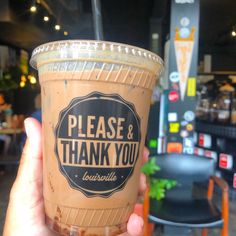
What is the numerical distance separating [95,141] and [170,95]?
2.47 meters

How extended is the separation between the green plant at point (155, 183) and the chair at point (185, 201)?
0.04 meters

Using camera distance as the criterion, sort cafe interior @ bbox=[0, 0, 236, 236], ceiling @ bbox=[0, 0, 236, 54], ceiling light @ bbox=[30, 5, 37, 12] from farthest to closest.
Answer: ceiling light @ bbox=[30, 5, 37, 12] < ceiling @ bbox=[0, 0, 236, 54] < cafe interior @ bbox=[0, 0, 236, 236]

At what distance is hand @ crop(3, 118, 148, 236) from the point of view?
1.03m

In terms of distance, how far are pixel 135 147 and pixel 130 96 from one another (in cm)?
13

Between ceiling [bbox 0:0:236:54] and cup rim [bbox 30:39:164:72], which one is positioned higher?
ceiling [bbox 0:0:236:54]

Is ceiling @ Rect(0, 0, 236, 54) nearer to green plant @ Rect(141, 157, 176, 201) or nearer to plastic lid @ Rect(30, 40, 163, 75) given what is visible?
green plant @ Rect(141, 157, 176, 201)

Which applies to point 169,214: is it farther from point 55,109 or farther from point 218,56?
point 218,56

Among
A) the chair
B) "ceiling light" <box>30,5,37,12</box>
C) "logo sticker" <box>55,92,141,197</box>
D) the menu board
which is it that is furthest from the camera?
"ceiling light" <box>30,5,37,12</box>

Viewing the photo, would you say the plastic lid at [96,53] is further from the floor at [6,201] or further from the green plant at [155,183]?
the floor at [6,201]

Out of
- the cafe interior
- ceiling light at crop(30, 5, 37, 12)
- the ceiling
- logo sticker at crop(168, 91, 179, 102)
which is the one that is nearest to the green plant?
the cafe interior

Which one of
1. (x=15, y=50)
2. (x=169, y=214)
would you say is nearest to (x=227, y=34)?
(x=15, y=50)

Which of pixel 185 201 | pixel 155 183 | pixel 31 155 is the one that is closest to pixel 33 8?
pixel 155 183

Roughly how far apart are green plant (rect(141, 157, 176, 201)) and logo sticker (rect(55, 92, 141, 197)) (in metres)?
1.80

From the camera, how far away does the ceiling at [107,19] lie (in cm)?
538
